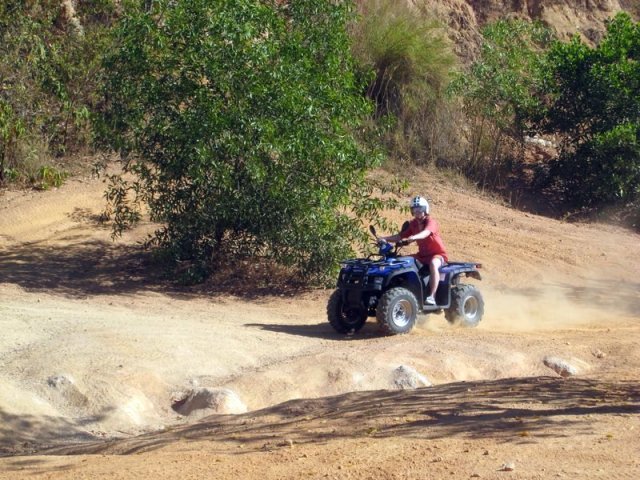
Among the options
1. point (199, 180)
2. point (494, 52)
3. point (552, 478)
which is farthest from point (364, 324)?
point (494, 52)

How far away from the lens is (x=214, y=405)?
366 inches

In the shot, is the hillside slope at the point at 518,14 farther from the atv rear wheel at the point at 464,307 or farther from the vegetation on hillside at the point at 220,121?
the atv rear wheel at the point at 464,307

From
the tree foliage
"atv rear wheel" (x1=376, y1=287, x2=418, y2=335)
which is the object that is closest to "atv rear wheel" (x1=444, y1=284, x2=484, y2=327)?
"atv rear wheel" (x1=376, y1=287, x2=418, y2=335)

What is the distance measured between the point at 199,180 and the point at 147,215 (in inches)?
174

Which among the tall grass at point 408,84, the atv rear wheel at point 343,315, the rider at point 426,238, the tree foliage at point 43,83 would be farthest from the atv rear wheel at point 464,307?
the tall grass at point 408,84

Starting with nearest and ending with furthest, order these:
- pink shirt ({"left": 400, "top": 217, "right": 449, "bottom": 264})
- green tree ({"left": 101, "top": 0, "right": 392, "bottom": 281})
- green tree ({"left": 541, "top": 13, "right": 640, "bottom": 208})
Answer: pink shirt ({"left": 400, "top": 217, "right": 449, "bottom": 264})
green tree ({"left": 101, "top": 0, "right": 392, "bottom": 281})
green tree ({"left": 541, "top": 13, "right": 640, "bottom": 208})

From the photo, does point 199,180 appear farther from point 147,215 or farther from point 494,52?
point 494,52

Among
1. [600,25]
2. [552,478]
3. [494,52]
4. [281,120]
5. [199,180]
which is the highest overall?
[600,25]

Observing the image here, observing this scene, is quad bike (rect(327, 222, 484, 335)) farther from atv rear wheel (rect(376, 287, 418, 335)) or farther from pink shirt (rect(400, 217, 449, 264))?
pink shirt (rect(400, 217, 449, 264))

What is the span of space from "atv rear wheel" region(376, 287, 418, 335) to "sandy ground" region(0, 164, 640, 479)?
0.23 meters

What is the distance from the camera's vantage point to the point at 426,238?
12438 millimetres

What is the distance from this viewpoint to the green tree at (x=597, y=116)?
22094 millimetres

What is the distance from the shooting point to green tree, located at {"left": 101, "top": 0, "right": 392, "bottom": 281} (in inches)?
568

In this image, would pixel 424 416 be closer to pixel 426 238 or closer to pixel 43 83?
pixel 426 238
